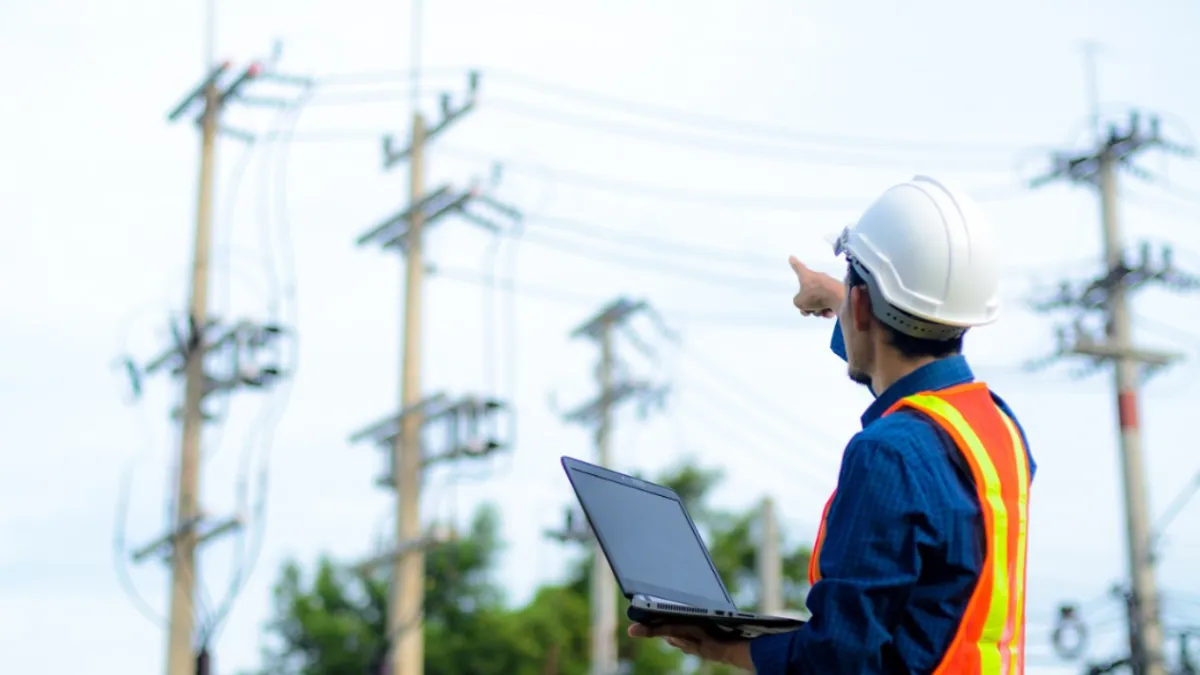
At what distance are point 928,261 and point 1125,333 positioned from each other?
82.0ft

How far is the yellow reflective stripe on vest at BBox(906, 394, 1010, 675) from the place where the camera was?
10.3 ft

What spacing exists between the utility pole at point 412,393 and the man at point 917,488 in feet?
60.1

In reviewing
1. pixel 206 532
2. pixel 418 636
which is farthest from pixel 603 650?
pixel 206 532

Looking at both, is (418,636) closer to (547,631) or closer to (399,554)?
(399,554)

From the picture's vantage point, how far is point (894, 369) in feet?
11.3

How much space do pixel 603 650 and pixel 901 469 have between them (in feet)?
80.5

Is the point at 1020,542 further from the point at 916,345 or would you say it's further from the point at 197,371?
the point at 197,371

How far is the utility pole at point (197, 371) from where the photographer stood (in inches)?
739

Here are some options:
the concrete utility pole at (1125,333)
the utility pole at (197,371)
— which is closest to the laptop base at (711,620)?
the utility pole at (197,371)

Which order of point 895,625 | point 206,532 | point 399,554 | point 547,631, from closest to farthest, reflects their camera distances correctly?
point 895,625 < point 206,532 < point 399,554 < point 547,631

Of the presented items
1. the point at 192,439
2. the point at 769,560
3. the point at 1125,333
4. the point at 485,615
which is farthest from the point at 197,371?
the point at 485,615

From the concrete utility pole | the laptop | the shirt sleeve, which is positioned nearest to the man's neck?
the shirt sleeve

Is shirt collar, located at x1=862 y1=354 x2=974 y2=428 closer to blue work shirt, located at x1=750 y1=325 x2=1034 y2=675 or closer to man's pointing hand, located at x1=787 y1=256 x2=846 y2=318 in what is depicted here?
blue work shirt, located at x1=750 y1=325 x2=1034 y2=675

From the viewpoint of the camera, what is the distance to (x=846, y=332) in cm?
348
